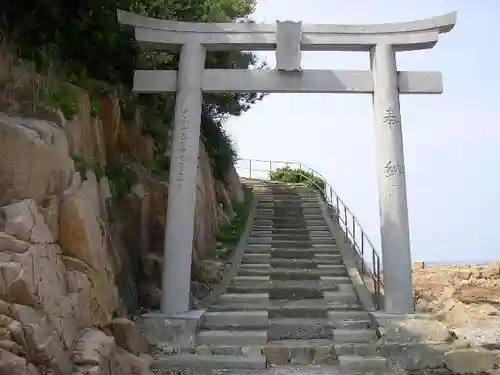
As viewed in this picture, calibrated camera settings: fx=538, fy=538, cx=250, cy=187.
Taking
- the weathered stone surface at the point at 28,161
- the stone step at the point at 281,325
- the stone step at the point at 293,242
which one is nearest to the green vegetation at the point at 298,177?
the stone step at the point at 293,242

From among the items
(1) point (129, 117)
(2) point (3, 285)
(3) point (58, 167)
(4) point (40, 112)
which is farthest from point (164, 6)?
(2) point (3, 285)

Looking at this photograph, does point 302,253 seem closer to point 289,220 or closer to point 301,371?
point 289,220

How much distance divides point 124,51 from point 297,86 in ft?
9.49

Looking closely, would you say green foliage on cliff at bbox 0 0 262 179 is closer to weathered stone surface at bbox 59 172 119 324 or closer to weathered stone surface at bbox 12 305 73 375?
weathered stone surface at bbox 59 172 119 324

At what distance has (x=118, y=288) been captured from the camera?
708 cm

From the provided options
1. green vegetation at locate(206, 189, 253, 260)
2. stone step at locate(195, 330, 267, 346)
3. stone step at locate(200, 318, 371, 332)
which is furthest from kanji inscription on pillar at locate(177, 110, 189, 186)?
green vegetation at locate(206, 189, 253, 260)

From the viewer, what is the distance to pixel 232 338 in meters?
6.88

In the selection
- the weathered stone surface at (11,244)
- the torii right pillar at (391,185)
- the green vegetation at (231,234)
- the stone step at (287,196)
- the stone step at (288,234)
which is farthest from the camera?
the stone step at (287,196)

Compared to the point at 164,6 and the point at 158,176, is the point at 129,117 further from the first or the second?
the point at 164,6

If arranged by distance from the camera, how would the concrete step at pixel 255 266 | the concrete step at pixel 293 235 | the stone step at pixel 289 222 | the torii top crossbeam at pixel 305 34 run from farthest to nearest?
the stone step at pixel 289 222 < the concrete step at pixel 293 235 < the concrete step at pixel 255 266 < the torii top crossbeam at pixel 305 34

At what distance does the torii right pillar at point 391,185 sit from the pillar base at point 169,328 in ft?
8.88

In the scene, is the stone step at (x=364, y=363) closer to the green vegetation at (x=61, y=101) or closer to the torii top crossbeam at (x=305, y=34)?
the green vegetation at (x=61, y=101)

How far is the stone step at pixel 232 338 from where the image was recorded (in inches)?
269

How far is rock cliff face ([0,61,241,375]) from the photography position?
14.2 ft
